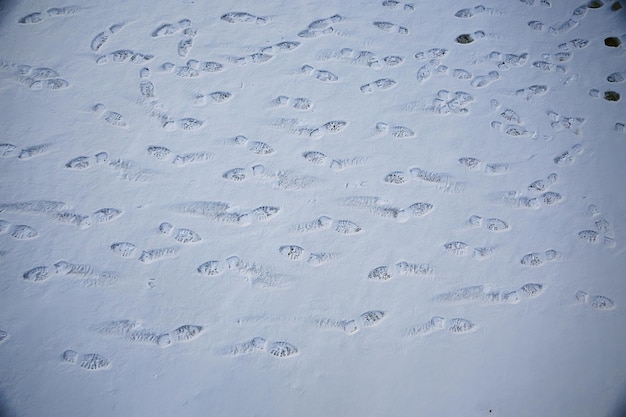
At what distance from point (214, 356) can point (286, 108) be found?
97cm

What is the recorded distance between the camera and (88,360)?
1853mm

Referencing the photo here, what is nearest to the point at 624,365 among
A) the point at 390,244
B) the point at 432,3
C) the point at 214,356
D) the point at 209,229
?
the point at 390,244

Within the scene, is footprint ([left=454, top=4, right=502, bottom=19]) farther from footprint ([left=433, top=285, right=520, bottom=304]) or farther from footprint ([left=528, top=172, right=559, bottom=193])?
footprint ([left=433, top=285, right=520, bottom=304])

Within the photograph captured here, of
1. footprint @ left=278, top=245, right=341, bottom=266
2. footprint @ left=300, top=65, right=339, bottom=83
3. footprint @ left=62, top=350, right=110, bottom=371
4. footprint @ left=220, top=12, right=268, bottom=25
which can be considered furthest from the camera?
footprint @ left=220, top=12, right=268, bottom=25

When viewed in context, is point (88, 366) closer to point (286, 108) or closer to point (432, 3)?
point (286, 108)

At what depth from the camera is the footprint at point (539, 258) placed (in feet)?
6.83

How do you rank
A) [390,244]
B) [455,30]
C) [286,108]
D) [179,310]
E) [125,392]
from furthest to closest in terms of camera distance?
[455,30] < [286,108] < [390,244] < [179,310] < [125,392]

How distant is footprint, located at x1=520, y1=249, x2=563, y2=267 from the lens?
208cm

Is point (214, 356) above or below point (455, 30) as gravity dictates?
below

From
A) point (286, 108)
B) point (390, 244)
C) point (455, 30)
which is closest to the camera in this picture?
point (390, 244)

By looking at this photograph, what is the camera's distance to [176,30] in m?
2.50

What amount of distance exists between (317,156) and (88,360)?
1.03m

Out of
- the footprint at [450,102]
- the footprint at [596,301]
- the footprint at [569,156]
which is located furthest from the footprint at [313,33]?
the footprint at [596,301]

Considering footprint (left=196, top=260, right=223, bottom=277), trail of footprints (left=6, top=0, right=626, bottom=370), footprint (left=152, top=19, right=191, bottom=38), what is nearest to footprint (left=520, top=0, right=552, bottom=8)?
trail of footprints (left=6, top=0, right=626, bottom=370)
